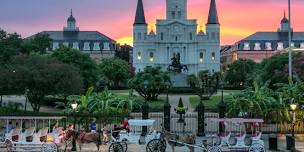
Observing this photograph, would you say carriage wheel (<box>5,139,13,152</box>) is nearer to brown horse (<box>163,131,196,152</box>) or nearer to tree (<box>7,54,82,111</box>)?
brown horse (<box>163,131,196,152</box>)

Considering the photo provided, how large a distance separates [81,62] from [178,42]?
228 ft

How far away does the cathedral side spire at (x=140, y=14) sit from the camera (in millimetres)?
136000

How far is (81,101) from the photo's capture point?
117ft

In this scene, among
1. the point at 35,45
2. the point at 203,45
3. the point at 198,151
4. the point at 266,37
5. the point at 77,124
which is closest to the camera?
the point at 198,151

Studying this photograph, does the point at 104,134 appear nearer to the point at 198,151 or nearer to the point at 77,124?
the point at 198,151

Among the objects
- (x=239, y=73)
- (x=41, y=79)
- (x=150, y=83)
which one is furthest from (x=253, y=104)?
(x=239, y=73)

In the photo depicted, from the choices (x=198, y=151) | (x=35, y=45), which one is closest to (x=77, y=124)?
(x=198, y=151)

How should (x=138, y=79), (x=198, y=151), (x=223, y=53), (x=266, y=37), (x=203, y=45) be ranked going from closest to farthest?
(x=198, y=151) < (x=138, y=79) < (x=203, y=45) < (x=266, y=37) < (x=223, y=53)

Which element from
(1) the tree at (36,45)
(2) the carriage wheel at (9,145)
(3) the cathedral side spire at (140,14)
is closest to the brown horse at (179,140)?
(2) the carriage wheel at (9,145)

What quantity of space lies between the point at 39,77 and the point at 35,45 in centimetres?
5009

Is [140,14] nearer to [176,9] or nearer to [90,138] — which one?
[176,9]

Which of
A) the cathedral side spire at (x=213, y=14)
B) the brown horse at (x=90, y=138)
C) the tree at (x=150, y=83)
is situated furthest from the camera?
the cathedral side spire at (x=213, y=14)

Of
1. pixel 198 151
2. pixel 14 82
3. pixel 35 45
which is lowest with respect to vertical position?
pixel 198 151

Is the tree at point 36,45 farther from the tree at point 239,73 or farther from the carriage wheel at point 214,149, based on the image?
the carriage wheel at point 214,149
